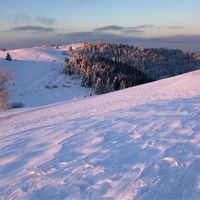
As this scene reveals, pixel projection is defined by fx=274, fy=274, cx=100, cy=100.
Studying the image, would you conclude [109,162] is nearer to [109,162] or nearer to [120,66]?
[109,162]

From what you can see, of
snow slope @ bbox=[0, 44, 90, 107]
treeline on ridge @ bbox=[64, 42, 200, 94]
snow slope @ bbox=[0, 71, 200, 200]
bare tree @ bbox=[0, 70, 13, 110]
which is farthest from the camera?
treeline on ridge @ bbox=[64, 42, 200, 94]

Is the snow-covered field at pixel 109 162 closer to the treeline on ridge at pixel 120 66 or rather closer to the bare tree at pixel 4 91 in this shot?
the bare tree at pixel 4 91

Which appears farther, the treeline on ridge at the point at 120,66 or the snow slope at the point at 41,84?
the treeline on ridge at the point at 120,66

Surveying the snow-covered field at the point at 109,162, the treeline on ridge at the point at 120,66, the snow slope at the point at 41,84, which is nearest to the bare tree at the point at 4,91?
the snow-covered field at the point at 109,162

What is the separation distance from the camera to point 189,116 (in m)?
11.7

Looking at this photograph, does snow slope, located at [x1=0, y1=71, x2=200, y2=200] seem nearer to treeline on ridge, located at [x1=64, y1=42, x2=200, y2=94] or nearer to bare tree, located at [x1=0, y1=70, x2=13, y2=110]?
bare tree, located at [x1=0, y1=70, x2=13, y2=110]

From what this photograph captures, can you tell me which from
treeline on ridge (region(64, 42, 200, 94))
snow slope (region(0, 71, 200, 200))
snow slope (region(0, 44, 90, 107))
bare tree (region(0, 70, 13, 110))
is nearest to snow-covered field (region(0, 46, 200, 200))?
snow slope (region(0, 71, 200, 200))

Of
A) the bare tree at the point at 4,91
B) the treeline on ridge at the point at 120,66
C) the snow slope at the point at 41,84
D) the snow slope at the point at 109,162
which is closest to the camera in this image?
the snow slope at the point at 109,162

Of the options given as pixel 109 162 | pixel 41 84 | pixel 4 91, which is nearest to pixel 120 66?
pixel 41 84

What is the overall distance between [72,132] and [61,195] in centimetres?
547

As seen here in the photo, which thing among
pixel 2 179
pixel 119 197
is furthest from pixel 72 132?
pixel 119 197

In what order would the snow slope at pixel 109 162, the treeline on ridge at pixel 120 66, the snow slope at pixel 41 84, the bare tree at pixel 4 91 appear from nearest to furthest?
the snow slope at pixel 109 162 < the bare tree at pixel 4 91 < the snow slope at pixel 41 84 < the treeline on ridge at pixel 120 66

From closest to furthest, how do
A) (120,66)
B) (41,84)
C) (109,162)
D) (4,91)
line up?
1. (109,162)
2. (4,91)
3. (41,84)
4. (120,66)

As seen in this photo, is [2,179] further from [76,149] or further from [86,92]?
[86,92]
